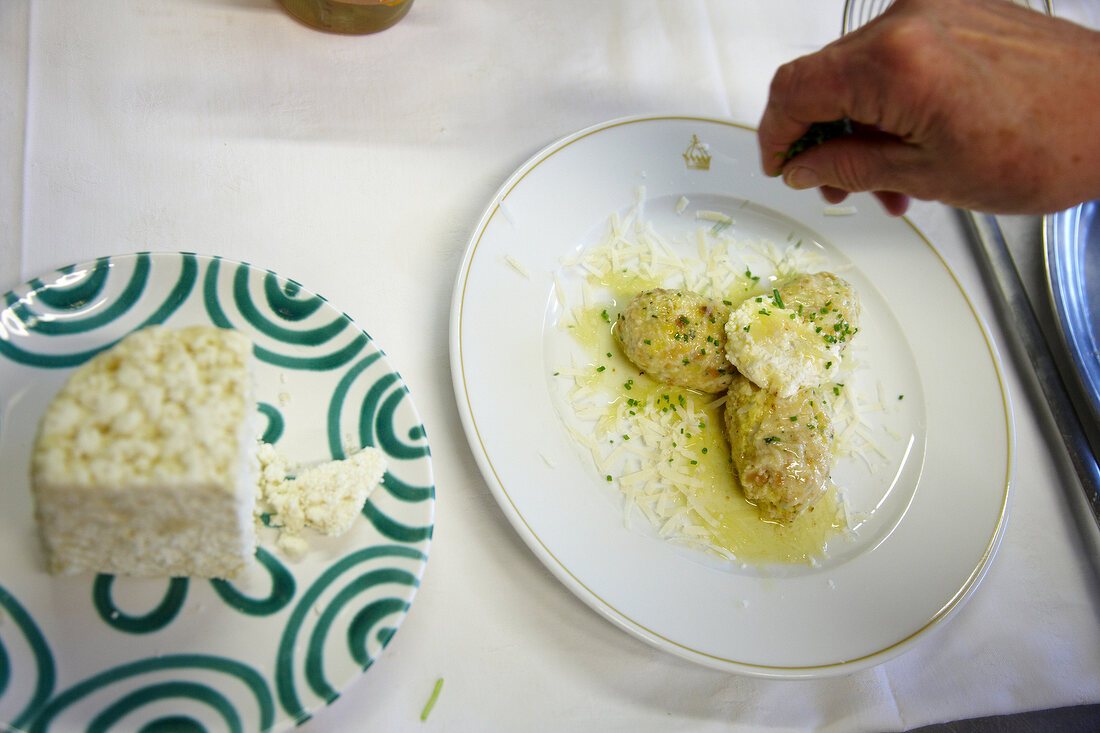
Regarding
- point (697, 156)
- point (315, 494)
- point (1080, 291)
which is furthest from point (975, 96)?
point (315, 494)

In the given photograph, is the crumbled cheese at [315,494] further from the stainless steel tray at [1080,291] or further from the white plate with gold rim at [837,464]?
the stainless steel tray at [1080,291]

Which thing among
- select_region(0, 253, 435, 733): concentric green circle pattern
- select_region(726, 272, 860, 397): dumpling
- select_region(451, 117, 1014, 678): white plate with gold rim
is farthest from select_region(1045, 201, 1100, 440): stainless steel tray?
select_region(0, 253, 435, 733): concentric green circle pattern

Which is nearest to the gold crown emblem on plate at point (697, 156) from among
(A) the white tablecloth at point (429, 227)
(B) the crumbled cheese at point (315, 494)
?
(A) the white tablecloth at point (429, 227)

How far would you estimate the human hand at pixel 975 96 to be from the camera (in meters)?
1.32

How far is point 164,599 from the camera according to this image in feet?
3.91

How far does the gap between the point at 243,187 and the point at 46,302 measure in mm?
562

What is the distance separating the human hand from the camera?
132 centimetres

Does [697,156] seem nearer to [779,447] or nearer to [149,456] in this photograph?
[779,447]

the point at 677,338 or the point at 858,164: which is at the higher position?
the point at 858,164

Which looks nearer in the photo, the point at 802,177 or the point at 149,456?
the point at 149,456

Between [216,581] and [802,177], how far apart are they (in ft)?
4.82

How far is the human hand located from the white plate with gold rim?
0.55 metres

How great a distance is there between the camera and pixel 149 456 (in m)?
1.05

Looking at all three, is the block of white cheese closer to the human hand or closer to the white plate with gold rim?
the white plate with gold rim
